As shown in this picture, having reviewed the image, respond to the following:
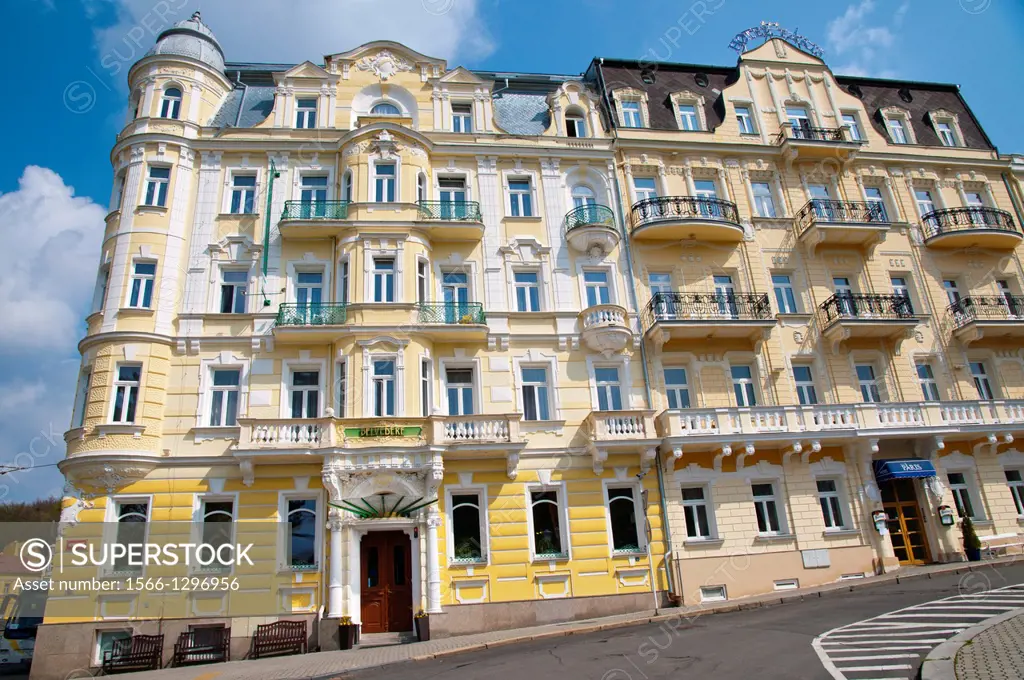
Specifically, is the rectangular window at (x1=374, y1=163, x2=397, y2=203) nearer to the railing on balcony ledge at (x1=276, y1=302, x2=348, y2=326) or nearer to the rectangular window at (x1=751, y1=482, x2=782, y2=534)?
the railing on balcony ledge at (x1=276, y1=302, x2=348, y2=326)

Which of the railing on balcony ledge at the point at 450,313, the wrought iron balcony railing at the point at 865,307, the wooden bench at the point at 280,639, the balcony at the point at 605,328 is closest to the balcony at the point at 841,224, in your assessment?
the wrought iron balcony railing at the point at 865,307

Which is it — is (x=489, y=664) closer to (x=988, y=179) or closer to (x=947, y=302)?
(x=947, y=302)

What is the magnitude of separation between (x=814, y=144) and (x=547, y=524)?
1829 centimetres

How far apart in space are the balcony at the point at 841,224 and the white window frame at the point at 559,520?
13.6 meters

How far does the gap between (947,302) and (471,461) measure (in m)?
19.8

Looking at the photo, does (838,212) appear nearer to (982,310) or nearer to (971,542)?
(982,310)

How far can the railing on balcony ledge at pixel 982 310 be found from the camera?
2439 cm

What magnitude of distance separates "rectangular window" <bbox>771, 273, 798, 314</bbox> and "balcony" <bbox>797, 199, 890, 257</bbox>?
1.56m

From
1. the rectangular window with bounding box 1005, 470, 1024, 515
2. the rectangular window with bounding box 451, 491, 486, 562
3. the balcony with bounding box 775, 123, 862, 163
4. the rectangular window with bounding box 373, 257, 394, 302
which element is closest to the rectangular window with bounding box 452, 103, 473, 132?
the rectangular window with bounding box 373, 257, 394, 302

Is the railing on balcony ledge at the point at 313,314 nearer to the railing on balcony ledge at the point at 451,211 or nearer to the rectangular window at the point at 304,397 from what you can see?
the rectangular window at the point at 304,397

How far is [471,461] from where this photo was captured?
65.2 ft

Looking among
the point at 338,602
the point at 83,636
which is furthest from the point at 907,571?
the point at 83,636

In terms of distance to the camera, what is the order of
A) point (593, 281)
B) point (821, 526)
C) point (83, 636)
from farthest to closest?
point (593, 281) → point (821, 526) → point (83, 636)

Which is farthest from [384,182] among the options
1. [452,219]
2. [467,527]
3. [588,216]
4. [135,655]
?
[135,655]
